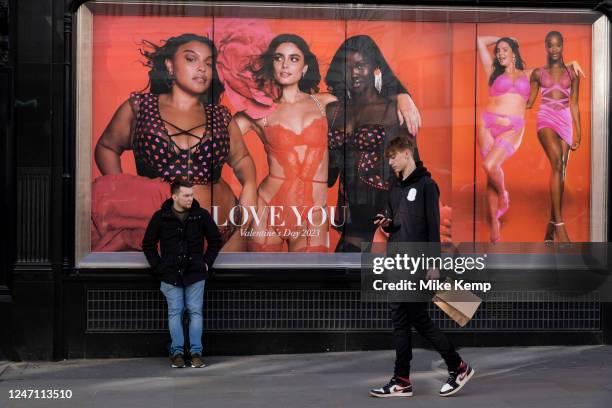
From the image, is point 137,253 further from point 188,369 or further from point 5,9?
point 5,9

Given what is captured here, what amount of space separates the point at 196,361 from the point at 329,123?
2.81 m

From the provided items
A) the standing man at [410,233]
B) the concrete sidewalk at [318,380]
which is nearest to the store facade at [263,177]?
the concrete sidewalk at [318,380]

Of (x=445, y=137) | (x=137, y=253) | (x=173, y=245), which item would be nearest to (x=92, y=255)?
(x=137, y=253)

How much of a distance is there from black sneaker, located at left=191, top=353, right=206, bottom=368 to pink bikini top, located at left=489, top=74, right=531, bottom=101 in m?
4.09

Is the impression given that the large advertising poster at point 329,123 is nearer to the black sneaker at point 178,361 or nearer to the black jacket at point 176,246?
the black jacket at point 176,246

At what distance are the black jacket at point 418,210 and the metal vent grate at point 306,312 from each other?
7.44 feet

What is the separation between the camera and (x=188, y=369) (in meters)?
9.20

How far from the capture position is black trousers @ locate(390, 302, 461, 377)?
7.76 meters

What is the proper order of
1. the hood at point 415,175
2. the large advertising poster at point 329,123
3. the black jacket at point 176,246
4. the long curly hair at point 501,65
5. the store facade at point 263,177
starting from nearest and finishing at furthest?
the hood at point 415,175, the black jacket at point 176,246, the store facade at point 263,177, the large advertising poster at point 329,123, the long curly hair at point 501,65

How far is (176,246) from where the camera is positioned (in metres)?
9.20

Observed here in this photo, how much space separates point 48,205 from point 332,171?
2892mm

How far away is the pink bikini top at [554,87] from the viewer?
10.3 m
